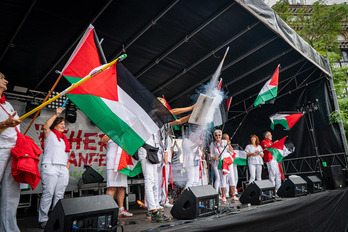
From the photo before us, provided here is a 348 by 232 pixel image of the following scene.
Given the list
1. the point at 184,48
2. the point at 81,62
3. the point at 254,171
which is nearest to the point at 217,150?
the point at 254,171

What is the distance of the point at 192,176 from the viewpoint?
582 centimetres

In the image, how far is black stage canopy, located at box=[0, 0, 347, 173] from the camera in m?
4.22

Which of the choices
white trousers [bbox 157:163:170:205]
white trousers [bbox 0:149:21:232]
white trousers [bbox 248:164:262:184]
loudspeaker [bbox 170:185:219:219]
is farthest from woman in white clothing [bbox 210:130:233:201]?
white trousers [bbox 0:149:21:232]

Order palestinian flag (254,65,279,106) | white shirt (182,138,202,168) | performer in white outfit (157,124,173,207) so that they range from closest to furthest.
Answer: performer in white outfit (157,124,173,207) < white shirt (182,138,202,168) < palestinian flag (254,65,279,106)

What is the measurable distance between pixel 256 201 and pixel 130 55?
4.00 metres

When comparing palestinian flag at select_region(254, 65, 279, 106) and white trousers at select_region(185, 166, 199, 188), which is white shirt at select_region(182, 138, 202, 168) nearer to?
white trousers at select_region(185, 166, 199, 188)

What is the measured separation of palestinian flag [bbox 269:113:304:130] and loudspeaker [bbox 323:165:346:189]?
73.4 inches

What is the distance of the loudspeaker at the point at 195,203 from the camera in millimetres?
3182

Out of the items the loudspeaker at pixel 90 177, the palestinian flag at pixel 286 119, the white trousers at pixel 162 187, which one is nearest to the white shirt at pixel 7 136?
the white trousers at pixel 162 187

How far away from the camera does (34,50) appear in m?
4.79

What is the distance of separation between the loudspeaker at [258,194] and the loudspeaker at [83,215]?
2.82 meters

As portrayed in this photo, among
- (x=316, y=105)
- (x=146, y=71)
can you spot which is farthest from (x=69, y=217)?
(x=316, y=105)

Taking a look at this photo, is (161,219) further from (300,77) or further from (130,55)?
(300,77)

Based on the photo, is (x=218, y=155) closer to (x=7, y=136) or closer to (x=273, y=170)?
(x=273, y=170)
